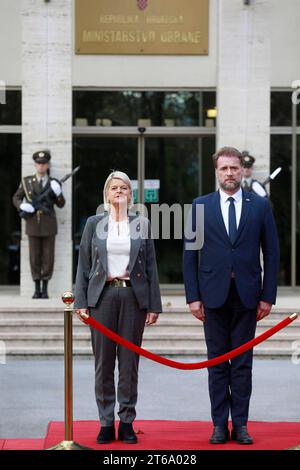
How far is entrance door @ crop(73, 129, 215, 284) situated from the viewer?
649 inches

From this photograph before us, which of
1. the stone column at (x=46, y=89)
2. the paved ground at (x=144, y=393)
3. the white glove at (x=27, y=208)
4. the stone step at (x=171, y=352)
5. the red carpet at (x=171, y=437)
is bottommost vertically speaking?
the paved ground at (x=144, y=393)

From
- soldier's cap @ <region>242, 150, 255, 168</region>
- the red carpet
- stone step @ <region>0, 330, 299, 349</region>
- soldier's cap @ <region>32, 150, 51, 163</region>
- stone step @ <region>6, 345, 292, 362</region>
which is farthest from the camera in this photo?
soldier's cap @ <region>242, 150, 255, 168</region>

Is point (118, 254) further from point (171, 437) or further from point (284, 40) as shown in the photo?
point (284, 40)

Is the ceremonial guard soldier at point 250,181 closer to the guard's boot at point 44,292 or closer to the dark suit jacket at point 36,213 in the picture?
the dark suit jacket at point 36,213

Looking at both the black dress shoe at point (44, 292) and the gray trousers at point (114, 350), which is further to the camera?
the black dress shoe at point (44, 292)

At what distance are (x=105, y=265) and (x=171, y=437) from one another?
1423 mm

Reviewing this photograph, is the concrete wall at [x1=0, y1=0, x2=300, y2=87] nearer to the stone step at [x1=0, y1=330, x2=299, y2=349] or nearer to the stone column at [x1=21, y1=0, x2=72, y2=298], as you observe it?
the stone column at [x1=21, y1=0, x2=72, y2=298]

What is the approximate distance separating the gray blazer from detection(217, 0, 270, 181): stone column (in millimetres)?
8344

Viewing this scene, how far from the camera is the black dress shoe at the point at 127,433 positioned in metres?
7.55

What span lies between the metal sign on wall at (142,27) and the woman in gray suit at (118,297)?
28.8 ft

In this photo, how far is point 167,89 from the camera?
16.3 metres

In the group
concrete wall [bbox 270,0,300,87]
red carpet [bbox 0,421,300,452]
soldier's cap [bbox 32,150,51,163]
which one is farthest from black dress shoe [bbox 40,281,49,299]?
red carpet [bbox 0,421,300,452]

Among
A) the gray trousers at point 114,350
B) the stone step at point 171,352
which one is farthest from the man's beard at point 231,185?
the stone step at point 171,352

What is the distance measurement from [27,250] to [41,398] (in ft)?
19.2
